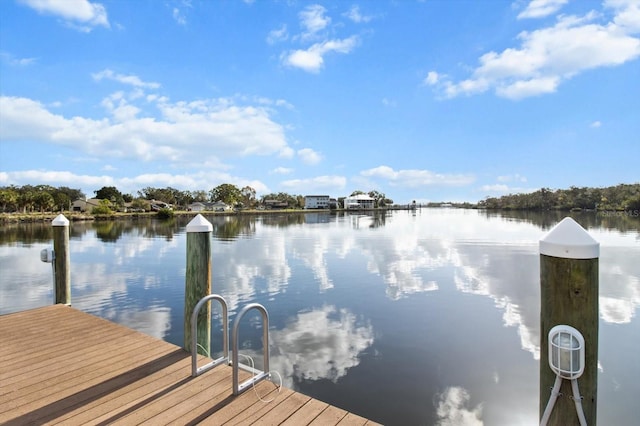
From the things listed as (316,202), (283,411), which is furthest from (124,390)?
(316,202)

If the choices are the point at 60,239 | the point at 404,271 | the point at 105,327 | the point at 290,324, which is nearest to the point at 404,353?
the point at 290,324

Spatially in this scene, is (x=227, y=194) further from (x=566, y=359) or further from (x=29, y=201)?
(x=566, y=359)

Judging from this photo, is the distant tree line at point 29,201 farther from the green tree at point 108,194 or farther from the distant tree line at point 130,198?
the green tree at point 108,194

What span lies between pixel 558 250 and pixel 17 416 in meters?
3.85

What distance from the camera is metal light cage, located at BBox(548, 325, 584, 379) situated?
1.77 metres

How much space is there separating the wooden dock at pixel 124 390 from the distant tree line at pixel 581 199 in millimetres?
92312

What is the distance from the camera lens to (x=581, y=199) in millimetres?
89500

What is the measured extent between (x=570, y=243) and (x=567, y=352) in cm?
56

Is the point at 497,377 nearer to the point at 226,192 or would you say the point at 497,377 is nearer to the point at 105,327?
the point at 105,327

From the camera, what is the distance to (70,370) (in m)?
3.33

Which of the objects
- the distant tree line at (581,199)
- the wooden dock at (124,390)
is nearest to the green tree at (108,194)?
the wooden dock at (124,390)

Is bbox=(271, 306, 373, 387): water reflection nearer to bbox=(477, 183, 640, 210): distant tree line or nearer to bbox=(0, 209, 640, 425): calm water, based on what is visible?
bbox=(0, 209, 640, 425): calm water

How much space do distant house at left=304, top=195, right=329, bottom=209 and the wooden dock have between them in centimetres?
12549

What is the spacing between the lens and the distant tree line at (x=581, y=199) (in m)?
78.3
